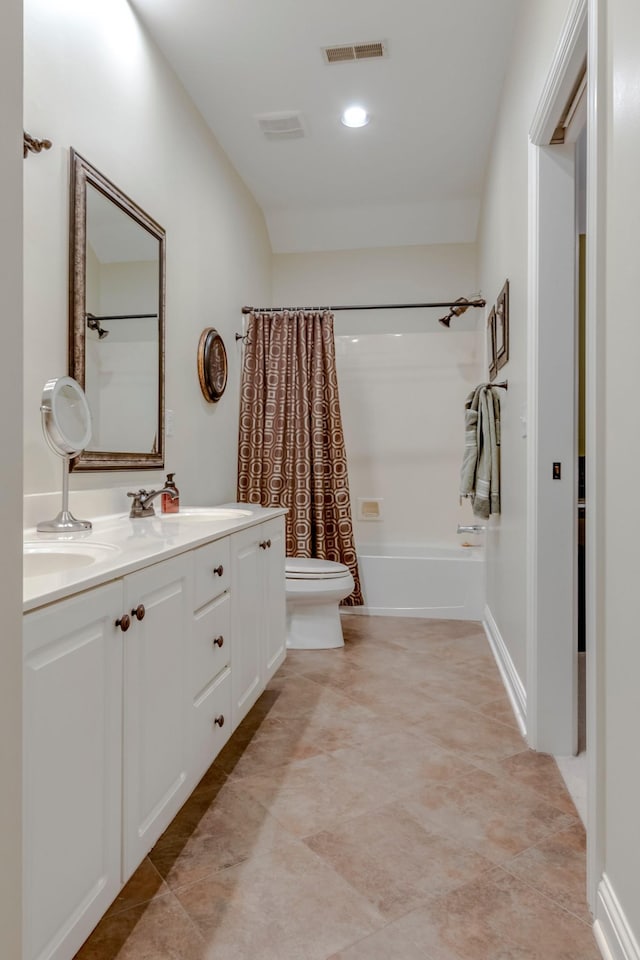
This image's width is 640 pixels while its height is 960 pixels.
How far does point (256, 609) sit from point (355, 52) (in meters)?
2.30

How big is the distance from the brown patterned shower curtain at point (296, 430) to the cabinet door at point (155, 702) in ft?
6.92

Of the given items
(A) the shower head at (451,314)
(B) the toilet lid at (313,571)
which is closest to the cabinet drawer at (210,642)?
(B) the toilet lid at (313,571)

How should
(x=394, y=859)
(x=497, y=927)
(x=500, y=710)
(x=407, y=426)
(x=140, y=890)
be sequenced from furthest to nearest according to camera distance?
1. (x=407, y=426)
2. (x=500, y=710)
3. (x=394, y=859)
4. (x=140, y=890)
5. (x=497, y=927)

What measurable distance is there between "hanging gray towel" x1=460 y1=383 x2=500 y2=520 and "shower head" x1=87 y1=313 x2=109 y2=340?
1730 mm

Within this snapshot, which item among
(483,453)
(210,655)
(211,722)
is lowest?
(211,722)

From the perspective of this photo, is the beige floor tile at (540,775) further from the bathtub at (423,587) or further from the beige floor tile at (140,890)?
the bathtub at (423,587)

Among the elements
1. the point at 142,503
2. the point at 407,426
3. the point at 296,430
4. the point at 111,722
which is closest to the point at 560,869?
the point at 111,722

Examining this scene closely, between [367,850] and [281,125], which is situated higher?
[281,125]

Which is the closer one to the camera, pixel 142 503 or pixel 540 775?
pixel 540 775

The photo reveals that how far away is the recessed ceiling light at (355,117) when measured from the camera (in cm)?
293

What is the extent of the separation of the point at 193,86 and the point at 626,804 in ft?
10.2

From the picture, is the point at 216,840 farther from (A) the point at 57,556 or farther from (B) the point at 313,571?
(B) the point at 313,571

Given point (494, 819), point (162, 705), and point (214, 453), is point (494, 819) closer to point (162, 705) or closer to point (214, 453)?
point (162, 705)

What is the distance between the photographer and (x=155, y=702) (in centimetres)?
128
